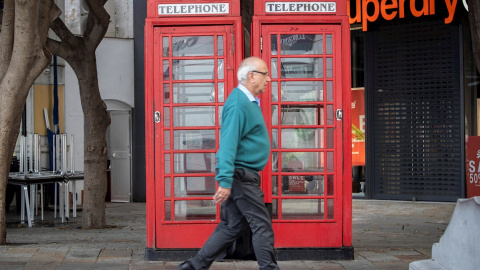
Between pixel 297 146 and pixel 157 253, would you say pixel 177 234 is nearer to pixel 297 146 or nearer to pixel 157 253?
pixel 157 253

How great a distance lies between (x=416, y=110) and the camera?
51.9 feet

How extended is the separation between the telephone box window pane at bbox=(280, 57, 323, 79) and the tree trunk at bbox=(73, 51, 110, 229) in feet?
16.4

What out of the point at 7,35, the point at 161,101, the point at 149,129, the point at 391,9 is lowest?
the point at 149,129

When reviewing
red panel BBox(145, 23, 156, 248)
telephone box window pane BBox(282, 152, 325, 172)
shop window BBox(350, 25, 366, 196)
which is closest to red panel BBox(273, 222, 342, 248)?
telephone box window pane BBox(282, 152, 325, 172)

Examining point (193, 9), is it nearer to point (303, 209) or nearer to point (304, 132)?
point (304, 132)

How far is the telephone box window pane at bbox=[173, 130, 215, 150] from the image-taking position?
26.3ft

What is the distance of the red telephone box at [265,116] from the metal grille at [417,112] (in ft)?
26.1

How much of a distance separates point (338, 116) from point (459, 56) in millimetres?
8089

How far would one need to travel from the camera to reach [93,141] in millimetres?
12219

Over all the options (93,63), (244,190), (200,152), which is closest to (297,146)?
(200,152)

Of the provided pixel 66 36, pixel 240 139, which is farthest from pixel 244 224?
pixel 66 36

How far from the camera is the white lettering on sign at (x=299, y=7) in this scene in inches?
314

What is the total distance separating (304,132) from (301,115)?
183 mm

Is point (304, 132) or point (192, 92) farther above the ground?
point (192, 92)
